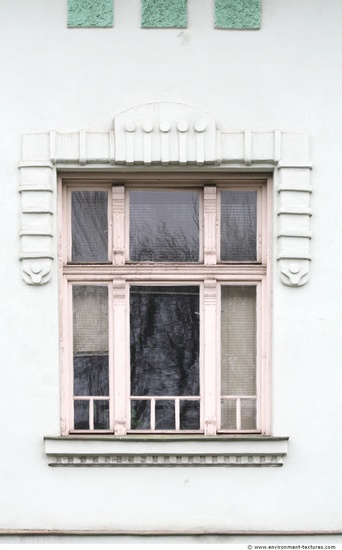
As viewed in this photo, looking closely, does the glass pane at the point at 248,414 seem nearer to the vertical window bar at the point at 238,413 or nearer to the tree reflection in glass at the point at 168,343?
the vertical window bar at the point at 238,413

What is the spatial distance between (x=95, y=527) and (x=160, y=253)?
1960mm

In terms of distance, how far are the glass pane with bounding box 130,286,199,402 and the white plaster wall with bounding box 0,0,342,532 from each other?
0.57 meters

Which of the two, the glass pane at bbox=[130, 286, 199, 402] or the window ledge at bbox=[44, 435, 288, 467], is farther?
the glass pane at bbox=[130, 286, 199, 402]

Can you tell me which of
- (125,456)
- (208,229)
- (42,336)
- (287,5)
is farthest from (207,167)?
(125,456)

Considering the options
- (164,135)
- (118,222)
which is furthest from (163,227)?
(164,135)

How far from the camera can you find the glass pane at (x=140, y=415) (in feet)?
20.5

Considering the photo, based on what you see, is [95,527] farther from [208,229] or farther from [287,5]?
[287,5]

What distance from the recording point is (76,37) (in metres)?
6.04

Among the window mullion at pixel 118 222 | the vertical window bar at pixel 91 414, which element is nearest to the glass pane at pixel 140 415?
the vertical window bar at pixel 91 414

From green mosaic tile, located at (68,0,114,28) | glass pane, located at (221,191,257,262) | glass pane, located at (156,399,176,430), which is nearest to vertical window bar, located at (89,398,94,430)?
glass pane, located at (156,399,176,430)

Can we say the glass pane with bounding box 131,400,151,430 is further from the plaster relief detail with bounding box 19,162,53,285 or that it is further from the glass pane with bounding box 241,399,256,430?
the plaster relief detail with bounding box 19,162,53,285

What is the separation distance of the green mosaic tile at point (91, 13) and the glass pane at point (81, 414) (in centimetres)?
262

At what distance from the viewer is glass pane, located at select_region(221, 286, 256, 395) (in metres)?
6.27

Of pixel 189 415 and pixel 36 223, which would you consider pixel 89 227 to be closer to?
pixel 36 223
